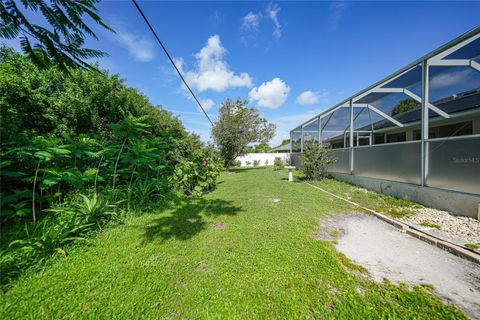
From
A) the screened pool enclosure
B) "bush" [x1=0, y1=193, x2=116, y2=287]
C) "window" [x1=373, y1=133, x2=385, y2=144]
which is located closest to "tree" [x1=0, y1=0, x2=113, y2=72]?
"bush" [x1=0, y1=193, x2=116, y2=287]

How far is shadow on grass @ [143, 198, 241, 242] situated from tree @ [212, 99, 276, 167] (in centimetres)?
1085

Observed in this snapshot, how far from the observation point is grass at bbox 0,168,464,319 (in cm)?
168

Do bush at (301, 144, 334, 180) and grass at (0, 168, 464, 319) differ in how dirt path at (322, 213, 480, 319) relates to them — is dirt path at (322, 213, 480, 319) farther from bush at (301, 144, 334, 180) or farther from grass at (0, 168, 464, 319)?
bush at (301, 144, 334, 180)

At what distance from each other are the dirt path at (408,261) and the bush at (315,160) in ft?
17.8

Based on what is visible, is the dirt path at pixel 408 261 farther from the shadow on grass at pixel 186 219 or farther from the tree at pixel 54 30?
the tree at pixel 54 30

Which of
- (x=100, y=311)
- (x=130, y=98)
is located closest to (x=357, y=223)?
(x=100, y=311)

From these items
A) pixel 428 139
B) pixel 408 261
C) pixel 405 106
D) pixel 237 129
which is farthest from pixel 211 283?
pixel 237 129

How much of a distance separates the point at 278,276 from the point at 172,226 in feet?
8.31

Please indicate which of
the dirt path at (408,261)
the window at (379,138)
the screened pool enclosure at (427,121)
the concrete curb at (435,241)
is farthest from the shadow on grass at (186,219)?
the window at (379,138)

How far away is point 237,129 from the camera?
15.9 m

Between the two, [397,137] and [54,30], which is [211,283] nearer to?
[54,30]

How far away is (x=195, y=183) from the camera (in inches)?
278

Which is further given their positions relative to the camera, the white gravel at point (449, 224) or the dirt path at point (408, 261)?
the white gravel at point (449, 224)

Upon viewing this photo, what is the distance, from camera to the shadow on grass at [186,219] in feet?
11.0
